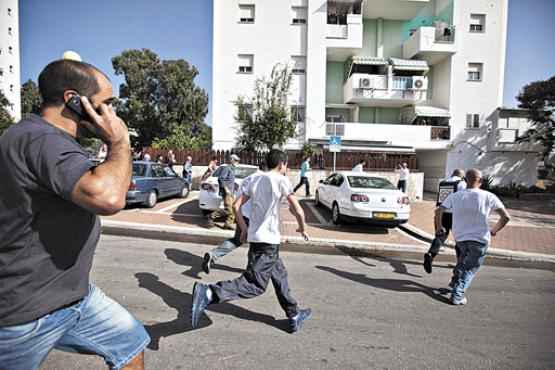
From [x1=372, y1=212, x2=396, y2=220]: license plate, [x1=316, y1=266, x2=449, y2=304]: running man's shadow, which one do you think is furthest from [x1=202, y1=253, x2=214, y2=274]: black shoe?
[x1=372, y1=212, x2=396, y2=220]: license plate

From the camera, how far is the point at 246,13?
71.1ft

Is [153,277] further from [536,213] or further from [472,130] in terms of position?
[472,130]

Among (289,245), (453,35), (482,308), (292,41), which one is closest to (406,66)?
(453,35)

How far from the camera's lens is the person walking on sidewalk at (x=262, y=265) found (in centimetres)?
312

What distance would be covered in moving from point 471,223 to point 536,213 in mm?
11888

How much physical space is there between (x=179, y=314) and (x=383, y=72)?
2301 cm

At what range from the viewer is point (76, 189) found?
1203 mm

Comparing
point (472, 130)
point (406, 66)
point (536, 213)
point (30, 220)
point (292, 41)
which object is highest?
point (292, 41)

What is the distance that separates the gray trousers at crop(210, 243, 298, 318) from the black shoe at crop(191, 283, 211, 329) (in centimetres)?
10

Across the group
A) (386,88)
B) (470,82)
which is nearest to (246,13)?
(386,88)

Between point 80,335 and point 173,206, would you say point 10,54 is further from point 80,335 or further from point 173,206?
point 80,335

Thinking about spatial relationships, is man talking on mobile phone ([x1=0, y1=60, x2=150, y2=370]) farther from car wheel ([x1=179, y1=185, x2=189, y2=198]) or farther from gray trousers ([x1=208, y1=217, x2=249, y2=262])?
car wheel ([x1=179, y1=185, x2=189, y2=198])

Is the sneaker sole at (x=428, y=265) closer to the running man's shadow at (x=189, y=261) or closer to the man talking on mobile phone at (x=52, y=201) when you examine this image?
the running man's shadow at (x=189, y=261)

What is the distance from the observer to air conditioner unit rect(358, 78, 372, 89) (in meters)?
21.5
